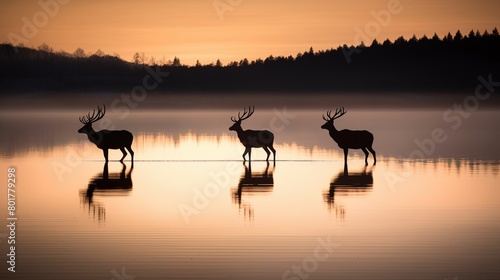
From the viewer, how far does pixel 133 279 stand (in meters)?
9.41

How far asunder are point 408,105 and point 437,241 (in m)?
165

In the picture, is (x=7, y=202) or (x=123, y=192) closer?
(x=7, y=202)

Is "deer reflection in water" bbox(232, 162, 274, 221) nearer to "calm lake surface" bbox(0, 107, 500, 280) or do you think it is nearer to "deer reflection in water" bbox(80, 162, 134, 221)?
"calm lake surface" bbox(0, 107, 500, 280)

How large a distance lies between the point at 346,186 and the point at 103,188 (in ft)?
14.8

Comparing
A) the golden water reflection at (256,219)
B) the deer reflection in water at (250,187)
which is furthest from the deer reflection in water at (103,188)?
the deer reflection in water at (250,187)

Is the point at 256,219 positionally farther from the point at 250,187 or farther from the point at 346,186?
the point at 346,186

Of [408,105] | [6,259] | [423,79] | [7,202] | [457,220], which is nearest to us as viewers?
[6,259]

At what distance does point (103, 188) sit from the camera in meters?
16.7

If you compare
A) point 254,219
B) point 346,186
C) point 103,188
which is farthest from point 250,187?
point 254,219

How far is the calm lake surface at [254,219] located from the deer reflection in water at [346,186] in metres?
0.03

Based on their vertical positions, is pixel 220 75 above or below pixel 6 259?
above

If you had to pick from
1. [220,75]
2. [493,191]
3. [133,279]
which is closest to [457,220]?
→ [493,191]

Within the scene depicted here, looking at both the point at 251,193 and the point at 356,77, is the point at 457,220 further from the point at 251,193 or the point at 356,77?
the point at 356,77

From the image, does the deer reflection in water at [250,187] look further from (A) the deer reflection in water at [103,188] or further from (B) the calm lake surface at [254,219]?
(A) the deer reflection in water at [103,188]
